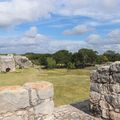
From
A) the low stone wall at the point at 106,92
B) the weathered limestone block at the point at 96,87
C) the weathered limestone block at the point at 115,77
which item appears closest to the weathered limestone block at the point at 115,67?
the low stone wall at the point at 106,92

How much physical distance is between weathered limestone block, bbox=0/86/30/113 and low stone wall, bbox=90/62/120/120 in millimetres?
3511

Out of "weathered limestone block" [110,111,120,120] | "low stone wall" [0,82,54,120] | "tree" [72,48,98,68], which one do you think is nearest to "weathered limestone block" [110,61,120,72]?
"weathered limestone block" [110,111,120,120]

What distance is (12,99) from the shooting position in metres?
5.75

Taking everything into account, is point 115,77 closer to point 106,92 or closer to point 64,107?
point 106,92

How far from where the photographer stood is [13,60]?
46656 mm

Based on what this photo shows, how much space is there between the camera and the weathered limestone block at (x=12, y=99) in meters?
5.66

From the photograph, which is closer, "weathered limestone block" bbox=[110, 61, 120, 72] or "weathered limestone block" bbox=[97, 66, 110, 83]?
"weathered limestone block" bbox=[110, 61, 120, 72]

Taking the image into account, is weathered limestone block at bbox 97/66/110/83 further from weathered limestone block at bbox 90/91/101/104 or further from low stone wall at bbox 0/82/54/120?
low stone wall at bbox 0/82/54/120

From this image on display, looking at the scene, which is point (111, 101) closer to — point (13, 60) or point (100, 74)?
point (100, 74)

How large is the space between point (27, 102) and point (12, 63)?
130ft

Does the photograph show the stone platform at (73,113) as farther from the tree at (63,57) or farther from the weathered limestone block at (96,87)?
the tree at (63,57)

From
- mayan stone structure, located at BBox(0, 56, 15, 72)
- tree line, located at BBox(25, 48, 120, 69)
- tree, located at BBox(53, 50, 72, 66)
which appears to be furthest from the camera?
tree, located at BBox(53, 50, 72, 66)

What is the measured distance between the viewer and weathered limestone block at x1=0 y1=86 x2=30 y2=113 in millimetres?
5660

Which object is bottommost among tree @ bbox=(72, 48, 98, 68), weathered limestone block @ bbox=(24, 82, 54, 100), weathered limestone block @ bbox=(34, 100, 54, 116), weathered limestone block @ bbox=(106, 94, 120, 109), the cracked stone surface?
the cracked stone surface
